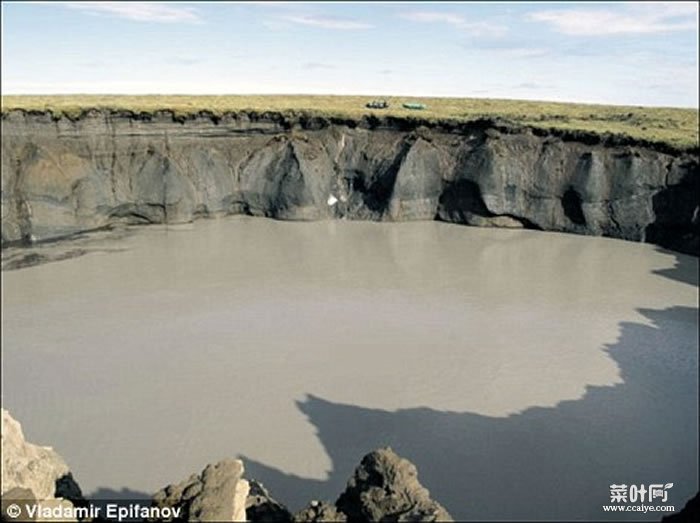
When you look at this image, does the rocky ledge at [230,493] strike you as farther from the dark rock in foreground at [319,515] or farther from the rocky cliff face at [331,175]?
the rocky cliff face at [331,175]

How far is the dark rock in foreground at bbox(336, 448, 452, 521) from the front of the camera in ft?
21.0

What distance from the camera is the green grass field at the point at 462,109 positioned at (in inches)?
1319

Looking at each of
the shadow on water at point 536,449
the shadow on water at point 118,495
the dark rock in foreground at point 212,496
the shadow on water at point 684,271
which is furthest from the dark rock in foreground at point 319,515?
the shadow on water at point 684,271

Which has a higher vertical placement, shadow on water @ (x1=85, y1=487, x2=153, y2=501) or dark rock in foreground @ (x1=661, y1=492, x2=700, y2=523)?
dark rock in foreground @ (x1=661, y1=492, x2=700, y2=523)

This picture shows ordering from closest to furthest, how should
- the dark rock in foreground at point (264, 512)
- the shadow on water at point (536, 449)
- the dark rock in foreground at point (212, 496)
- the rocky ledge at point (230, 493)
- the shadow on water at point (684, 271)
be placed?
the dark rock in foreground at point (212, 496)
the rocky ledge at point (230, 493)
the dark rock in foreground at point (264, 512)
the shadow on water at point (536, 449)
the shadow on water at point (684, 271)

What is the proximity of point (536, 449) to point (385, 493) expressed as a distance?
727cm

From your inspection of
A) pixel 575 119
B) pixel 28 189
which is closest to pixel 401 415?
pixel 28 189

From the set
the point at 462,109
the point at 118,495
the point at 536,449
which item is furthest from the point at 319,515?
the point at 462,109

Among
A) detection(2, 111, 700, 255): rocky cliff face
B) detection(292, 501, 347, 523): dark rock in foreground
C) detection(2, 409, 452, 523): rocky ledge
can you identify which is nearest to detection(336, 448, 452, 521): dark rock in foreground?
detection(2, 409, 452, 523): rocky ledge

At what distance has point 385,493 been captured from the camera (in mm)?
6734

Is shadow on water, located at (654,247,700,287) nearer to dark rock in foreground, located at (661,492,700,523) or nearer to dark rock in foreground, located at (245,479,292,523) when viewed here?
dark rock in foreground, located at (661,492,700,523)

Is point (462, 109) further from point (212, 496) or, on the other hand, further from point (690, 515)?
point (212, 496)

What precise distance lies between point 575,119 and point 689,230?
13.0 m

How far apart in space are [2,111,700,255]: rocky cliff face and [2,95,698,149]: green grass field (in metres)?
0.97
